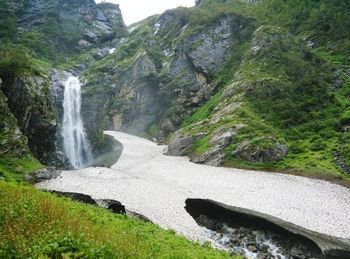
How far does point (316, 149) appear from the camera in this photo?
228 ft

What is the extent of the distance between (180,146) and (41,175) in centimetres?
3930

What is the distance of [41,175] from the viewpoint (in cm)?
5431

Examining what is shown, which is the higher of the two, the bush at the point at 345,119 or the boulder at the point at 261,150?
the bush at the point at 345,119

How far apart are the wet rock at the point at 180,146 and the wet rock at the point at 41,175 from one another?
33.3 m

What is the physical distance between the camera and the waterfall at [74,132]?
89.8 m

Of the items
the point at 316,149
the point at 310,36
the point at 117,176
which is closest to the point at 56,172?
the point at 117,176

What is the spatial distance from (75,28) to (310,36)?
376 ft

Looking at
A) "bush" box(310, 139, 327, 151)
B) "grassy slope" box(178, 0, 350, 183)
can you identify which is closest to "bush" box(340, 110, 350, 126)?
"grassy slope" box(178, 0, 350, 183)

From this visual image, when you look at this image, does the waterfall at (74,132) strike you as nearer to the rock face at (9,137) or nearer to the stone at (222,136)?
the rock face at (9,137)

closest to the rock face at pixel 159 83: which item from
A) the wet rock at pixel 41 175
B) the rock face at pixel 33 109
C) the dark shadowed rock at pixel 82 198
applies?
the rock face at pixel 33 109

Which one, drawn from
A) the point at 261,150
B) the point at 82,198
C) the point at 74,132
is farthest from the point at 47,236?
the point at 74,132

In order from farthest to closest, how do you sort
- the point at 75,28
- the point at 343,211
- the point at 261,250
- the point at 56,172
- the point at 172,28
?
the point at 75,28
the point at 172,28
the point at 56,172
the point at 343,211
the point at 261,250

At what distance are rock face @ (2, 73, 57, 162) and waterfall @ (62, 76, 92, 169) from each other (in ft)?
47.0

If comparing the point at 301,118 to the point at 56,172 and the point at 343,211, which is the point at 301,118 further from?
the point at 56,172
